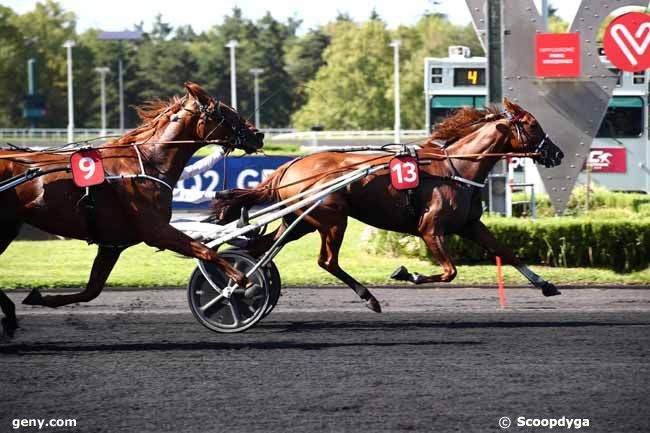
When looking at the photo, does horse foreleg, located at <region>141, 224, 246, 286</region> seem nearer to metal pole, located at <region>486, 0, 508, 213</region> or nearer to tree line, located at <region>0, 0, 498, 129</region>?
metal pole, located at <region>486, 0, 508, 213</region>

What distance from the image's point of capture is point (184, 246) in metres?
7.61

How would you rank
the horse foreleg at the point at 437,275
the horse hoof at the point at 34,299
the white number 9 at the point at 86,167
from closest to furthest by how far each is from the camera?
1. the white number 9 at the point at 86,167
2. the horse hoof at the point at 34,299
3. the horse foreleg at the point at 437,275

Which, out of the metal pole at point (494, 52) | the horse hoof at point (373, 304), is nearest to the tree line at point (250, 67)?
the metal pole at point (494, 52)

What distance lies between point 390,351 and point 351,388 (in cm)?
119

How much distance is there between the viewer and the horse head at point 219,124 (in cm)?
811

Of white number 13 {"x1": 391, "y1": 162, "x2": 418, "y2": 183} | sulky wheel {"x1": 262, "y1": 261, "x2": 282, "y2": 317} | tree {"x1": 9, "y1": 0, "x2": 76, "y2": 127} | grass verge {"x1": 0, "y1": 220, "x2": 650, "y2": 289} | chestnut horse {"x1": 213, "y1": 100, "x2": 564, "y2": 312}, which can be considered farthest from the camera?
tree {"x1": 9, "y1": 0, "x2": 76, "y2": 127}

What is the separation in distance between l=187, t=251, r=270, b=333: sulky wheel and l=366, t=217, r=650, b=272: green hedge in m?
4.85

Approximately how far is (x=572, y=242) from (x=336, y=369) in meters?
6.27

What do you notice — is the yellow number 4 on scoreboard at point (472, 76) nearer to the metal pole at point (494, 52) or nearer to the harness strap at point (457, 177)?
the metal pole at point (494, 52)

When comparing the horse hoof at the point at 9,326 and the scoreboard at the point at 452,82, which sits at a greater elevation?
the scoreboard at the point at 452,82

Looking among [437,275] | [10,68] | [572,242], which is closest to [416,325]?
[437,275]

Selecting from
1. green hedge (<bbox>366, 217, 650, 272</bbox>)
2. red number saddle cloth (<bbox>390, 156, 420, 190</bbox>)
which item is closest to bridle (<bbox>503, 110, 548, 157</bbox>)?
red number saddle cloth (<bbox>390, 156, 420, 190</bbox>)

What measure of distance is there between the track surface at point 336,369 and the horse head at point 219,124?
59.4 inches
